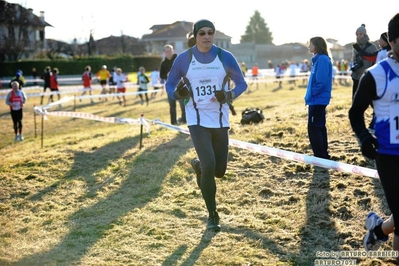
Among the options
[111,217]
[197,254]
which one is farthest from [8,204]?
[197,254]

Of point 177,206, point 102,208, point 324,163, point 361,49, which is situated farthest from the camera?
point 361,49

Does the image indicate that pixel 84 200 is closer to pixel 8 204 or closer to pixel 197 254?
pixel 8 204

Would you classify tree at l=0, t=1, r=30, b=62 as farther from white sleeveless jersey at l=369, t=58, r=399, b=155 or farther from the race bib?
white sleeveless jersey at l=369, t=58, r=399, b=155

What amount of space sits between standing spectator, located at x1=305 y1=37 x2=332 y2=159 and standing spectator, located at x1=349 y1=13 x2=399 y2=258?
11.3 ft

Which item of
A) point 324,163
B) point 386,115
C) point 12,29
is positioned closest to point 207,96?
point 324,163

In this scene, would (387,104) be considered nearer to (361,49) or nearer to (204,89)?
(204,89)

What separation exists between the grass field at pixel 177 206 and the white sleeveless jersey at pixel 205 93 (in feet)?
3.94

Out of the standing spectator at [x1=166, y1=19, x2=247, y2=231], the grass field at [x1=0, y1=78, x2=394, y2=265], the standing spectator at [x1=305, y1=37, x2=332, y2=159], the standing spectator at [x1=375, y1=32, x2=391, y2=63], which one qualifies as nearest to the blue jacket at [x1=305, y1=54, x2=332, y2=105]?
the standing spectator at [x1=305, y1=37, x2=332, y2=159]

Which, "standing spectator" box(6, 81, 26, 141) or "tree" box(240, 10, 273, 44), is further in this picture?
"tree" box(240, 10, 273, 44)

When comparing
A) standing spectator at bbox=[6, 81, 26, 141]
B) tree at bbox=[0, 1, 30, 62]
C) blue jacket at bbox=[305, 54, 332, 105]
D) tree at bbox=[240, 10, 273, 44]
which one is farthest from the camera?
tree at bbox=[240, 10, 273, 44]

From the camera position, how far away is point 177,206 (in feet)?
21.9

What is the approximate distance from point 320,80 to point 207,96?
2.38m

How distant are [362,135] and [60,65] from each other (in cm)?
5240

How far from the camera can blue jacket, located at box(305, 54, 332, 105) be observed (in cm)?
725
